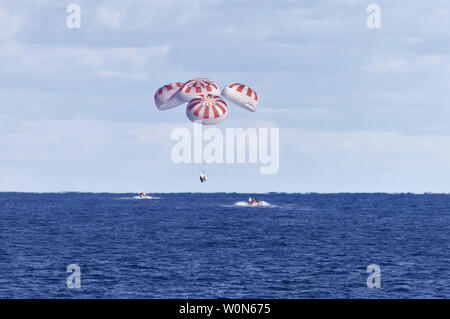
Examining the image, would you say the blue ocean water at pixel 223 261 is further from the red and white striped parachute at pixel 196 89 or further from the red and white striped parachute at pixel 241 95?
the red and white striped parachute at pixel 196 89

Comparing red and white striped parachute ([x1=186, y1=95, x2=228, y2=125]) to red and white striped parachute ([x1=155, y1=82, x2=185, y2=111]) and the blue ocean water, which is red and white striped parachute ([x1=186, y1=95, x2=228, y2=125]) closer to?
red and white striped parachute ([x1=155, y1=82, x2=185, y2=111])

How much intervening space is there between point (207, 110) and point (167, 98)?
18.9 feet

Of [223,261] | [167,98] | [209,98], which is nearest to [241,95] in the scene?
[209,98]

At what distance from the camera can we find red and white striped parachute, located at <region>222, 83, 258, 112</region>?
69500mm

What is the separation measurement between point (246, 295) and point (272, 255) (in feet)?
78.3

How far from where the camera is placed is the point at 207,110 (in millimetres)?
69312

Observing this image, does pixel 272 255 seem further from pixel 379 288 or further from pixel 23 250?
pixel 23 250

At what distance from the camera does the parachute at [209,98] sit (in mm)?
69125

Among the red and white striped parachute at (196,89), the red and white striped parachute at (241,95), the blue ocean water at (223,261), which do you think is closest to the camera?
the blue ocean water at (223,261)

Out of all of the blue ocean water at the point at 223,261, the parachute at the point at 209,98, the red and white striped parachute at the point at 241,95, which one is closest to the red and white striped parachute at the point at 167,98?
the parachute at the point at 209,98

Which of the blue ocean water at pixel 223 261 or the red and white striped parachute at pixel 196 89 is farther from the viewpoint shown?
the red and white striped parachute at pixel 196 89

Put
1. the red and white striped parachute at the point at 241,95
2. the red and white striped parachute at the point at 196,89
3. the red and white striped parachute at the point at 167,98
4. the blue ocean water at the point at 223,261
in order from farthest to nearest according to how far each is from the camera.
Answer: the red and white striped parachute at the point at 167,98
the red and white striped parachute at the point at 241,95
the red and white striped parachute at the point at 196,89
the blue ocean water at the point at 223,261

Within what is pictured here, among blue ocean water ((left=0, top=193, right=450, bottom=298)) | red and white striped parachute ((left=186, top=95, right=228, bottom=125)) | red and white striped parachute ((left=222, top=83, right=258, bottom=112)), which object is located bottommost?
blue ocean water ((left=0, top=193, right=450, bottom=298))

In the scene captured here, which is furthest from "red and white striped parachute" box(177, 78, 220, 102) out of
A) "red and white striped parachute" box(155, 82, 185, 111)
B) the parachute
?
"red and white striped parachute" box(155, 82, 185, 111)
